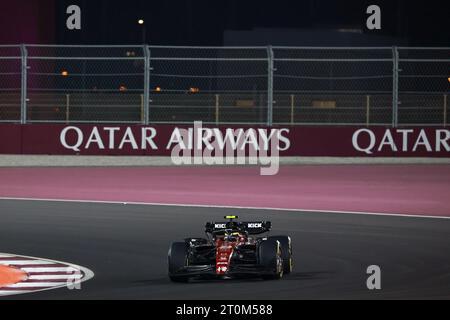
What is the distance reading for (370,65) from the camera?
49.5m

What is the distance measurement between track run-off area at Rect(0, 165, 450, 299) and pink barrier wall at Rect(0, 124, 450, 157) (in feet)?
2.75

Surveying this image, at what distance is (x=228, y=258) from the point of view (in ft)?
42.7

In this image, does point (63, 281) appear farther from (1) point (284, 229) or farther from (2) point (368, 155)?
(2) point (368, 155)

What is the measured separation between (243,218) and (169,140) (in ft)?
43.6

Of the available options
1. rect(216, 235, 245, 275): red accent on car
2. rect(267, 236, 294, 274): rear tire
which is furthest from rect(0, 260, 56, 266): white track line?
rect(267, 236, 294, 274): rear tire

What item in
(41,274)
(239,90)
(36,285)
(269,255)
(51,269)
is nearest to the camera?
(269,255)

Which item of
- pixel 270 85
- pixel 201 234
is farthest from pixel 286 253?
pixel 270 85

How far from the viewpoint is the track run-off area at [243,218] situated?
505 inches

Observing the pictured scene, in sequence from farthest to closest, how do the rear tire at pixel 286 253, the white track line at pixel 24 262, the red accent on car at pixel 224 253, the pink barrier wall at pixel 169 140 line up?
the pink barrier wall at pixel 169 140 < the white track line at pixel 24 262 < the rear tire at pixel 286 253 < the red accent on car at pixel 224 253

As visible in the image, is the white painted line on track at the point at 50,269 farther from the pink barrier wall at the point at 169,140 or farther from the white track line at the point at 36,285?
the pink barrier wall at the point at 169,140

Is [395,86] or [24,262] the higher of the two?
[395,86]

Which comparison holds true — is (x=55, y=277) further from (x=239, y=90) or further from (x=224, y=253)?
(x=239, y=90)

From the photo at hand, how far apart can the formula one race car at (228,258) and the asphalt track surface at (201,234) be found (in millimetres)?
129

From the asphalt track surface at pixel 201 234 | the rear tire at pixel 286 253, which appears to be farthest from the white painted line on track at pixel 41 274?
the rear tire at pixel 286 253
